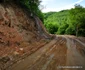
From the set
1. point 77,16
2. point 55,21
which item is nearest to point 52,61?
point 77,16

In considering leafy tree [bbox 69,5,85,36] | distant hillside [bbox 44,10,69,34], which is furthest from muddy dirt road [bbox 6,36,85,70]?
distant hillside [bbox 44,10,69,34]

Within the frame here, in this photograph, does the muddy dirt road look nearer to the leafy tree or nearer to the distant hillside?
the leafy tree

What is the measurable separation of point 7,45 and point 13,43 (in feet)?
3.92

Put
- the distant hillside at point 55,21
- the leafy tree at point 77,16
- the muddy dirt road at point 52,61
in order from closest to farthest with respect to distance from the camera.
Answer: the muddy dirt road at point 52,61, the leafy tree at point 77,16, the distant hillside at point 55,21

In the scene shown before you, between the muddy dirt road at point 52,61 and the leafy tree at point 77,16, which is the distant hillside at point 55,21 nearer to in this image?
the leafy tree at point 77,16

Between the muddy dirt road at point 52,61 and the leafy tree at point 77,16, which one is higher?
the leafy tree at point 77,16

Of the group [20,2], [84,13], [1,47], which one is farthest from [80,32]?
[1,47]

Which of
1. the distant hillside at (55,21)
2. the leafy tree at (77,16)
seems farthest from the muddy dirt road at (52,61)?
the distant hillside at (55,21)

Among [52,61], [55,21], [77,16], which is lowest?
[52,61]

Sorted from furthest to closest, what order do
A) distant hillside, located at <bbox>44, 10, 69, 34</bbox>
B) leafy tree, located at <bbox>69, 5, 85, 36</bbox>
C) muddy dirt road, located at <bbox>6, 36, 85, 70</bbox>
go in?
distant hillside, located at <bbox>44, 10, 69, 34</bbox>
leafy tree, located at <bbox>69, 5, 85, 36</bbox>
muddy dirt road, located at <bbox>6, 36, 85, 70</bbox>

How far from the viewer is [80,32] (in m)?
48.7

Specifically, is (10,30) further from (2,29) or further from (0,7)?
(0,7)

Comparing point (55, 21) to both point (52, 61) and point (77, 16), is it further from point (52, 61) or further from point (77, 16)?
point (52, 61)

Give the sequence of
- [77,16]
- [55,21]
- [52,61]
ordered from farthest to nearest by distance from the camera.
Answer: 1. [55,21]
2. [77,16]
3. [52,61]
